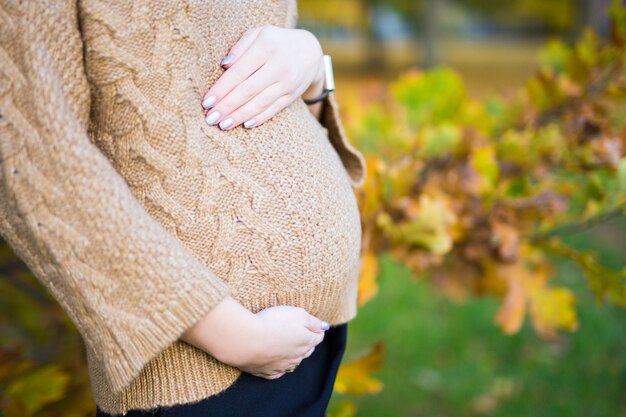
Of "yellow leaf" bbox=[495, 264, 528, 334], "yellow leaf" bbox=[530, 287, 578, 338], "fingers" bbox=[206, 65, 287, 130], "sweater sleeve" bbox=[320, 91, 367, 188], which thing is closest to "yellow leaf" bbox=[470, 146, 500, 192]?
"yellow leaf" bbox=[495, 264, 528, 334]

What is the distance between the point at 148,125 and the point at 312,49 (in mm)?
354

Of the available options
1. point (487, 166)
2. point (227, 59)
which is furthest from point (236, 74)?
point (487, 166)

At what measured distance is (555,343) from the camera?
132 inches

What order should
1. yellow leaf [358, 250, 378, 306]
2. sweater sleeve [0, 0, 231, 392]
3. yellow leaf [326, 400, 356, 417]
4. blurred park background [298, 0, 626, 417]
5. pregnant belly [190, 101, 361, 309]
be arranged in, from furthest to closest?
blurred park background [298, 0, 626, 417], yellow leaf [358, 250, 378, 306], yellow leaf [326, 400, 356, 417], pregnant belly [190, 101, 361, 309], sweater sleeve [0, 0, 231, 392]

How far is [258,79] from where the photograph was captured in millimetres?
961

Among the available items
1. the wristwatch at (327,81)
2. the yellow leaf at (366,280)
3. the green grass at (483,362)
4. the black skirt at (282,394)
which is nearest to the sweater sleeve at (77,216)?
the black skirt at (282,394)

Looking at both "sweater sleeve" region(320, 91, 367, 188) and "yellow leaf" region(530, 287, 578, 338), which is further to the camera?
"yellow leaf" region(530, 287, 578, 338)

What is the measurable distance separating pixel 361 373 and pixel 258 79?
86 centimetres

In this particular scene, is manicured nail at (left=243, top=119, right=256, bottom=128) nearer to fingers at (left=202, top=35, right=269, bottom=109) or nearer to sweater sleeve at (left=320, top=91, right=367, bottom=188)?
fingers at (left=202, top=35, right=269, bottom=109)

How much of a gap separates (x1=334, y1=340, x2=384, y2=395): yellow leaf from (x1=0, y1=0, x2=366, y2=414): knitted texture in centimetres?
47

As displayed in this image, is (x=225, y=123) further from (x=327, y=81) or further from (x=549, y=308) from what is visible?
(x=549, y=308)

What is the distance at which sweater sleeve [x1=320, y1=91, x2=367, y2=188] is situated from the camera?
1.29 metres

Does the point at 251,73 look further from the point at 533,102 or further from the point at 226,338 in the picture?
the point at 533,102

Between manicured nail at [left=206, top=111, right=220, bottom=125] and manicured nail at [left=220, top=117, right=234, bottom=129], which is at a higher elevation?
manicured nail at [left=206, top=111, right=220, bottom=125]
